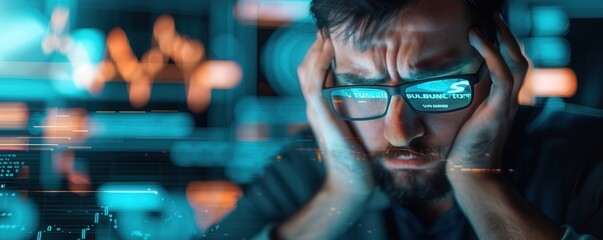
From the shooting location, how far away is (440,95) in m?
1.36

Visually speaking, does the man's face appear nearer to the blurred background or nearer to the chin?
the chin

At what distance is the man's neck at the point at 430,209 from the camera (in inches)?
55.4

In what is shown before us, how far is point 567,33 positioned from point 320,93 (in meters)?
0.61

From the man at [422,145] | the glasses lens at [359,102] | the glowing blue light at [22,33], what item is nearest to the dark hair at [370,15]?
the man at [422,145]

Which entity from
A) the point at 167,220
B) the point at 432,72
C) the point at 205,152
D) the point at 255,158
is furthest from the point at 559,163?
the point at 167,220

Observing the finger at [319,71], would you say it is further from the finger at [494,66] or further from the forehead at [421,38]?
the finger at [494,66]

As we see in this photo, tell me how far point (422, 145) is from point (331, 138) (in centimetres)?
21

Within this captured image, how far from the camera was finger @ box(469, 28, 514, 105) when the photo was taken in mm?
1362

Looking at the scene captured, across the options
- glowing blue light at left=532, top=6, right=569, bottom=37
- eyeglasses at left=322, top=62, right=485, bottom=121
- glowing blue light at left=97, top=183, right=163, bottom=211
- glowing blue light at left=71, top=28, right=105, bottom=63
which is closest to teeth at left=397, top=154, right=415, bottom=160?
eyeglasses at left=322, top=62, right=485, bottom=121

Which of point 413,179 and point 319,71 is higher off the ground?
point 319,71

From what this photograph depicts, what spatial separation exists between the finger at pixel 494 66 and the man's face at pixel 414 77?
0.6 inches

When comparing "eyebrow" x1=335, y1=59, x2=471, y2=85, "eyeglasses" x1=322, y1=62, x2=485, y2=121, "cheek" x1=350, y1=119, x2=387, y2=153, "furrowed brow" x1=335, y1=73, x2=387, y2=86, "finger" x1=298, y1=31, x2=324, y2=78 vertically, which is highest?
"finger" x1=298, y1=31, x2=324, y2=78

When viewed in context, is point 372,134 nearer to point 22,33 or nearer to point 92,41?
point 92,41

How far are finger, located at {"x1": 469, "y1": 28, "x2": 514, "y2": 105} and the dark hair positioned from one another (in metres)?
0.02
